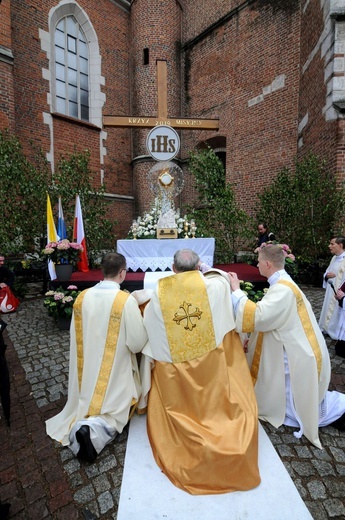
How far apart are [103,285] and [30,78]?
10.4 m

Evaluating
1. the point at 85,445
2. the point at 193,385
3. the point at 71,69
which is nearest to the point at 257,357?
the point at 193,385

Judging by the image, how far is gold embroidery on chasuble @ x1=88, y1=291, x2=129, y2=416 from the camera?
245 cm

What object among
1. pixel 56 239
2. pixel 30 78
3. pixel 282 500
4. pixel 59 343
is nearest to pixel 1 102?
pixel 30 78

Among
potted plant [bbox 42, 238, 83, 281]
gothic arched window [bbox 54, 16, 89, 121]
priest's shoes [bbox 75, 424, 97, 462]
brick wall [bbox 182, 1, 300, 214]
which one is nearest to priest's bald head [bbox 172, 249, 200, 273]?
priest's shoes [bbox 75, 424, 97, 462]

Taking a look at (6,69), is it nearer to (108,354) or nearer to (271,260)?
(108,354)

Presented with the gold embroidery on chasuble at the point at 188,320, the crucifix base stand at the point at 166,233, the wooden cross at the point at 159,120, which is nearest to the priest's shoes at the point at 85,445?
the gold embroidery on chasuble at the point at 188,320

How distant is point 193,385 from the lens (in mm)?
2258

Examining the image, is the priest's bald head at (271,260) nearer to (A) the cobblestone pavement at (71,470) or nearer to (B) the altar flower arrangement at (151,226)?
(A) the cobblestone pavement at (71,470)

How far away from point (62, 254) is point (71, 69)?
31.1ft

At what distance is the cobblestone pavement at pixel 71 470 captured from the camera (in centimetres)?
192

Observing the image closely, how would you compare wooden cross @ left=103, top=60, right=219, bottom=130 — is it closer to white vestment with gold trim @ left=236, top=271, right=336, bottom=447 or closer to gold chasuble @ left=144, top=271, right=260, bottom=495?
white vestment with gold trim @ left=236, top=271, right=336, bottom=447

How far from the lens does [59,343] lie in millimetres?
4656

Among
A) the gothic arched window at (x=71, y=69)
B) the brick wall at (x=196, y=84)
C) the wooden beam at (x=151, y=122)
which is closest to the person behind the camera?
the wooden beam at (x=151, y=122)

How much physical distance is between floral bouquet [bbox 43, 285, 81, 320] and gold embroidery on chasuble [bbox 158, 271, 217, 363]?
10.3 feet
